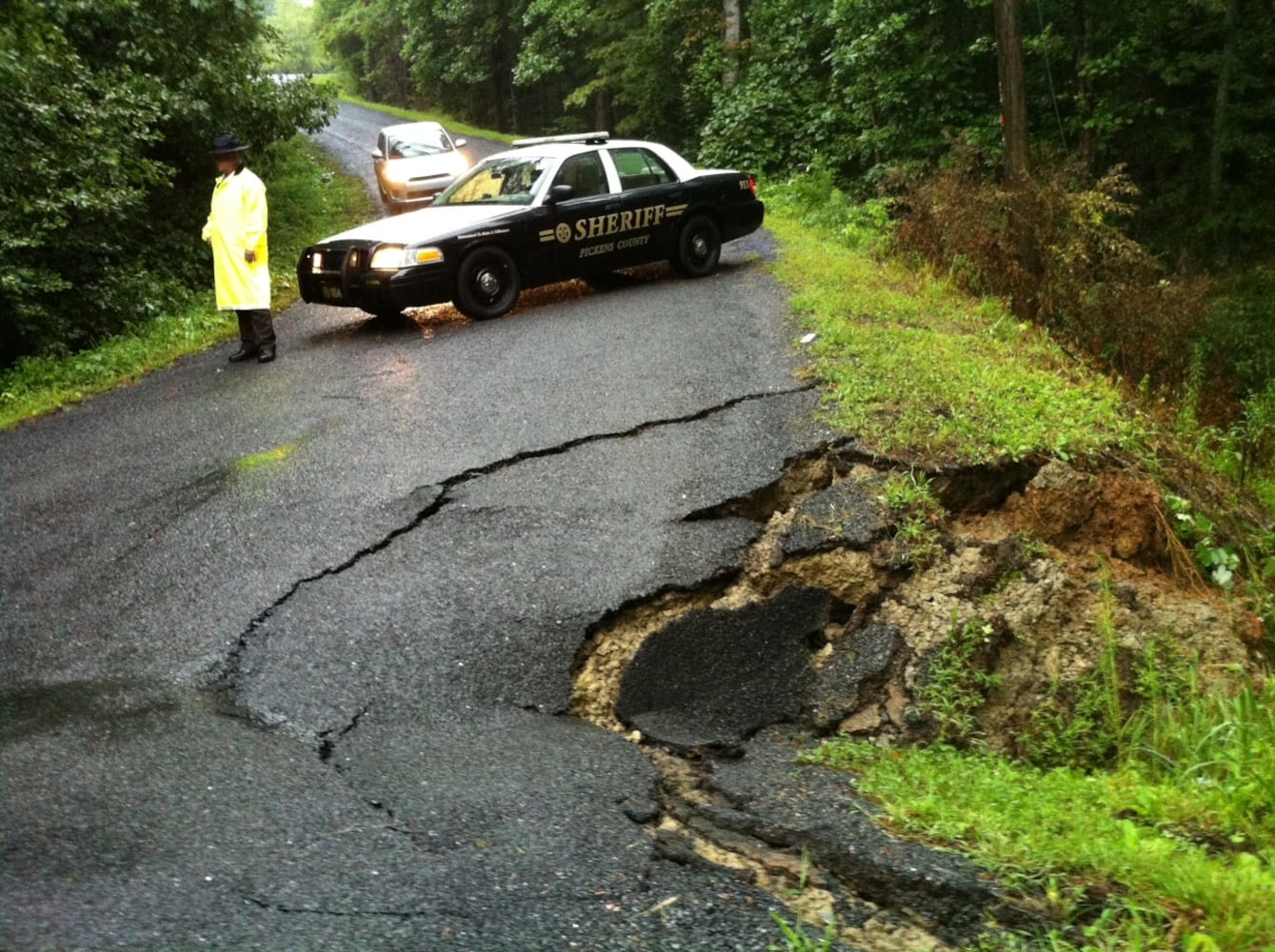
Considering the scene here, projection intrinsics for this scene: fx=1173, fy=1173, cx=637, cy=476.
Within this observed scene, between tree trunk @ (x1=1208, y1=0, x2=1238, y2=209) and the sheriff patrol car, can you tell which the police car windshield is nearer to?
the sheriff patrol car

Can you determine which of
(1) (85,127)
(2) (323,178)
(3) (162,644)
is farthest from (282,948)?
(2) (323,178)

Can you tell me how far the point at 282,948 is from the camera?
10.3 feet

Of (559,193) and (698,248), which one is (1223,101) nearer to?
(698,248)

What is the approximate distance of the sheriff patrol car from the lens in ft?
36.1

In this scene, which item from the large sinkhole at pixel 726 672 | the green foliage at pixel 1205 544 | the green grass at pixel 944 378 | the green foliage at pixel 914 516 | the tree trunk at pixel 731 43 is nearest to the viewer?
the large sinkhole at pixel 726 672

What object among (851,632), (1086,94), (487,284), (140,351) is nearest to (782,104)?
(1086,94)

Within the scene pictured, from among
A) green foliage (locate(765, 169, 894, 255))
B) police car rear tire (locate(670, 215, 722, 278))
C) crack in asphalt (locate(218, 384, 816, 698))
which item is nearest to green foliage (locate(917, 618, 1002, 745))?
crack in asphalt (locate(218, 384, 816, 698))

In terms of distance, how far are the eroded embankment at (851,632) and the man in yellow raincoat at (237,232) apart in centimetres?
559

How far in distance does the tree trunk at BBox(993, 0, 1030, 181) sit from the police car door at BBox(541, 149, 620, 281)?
6.26 m

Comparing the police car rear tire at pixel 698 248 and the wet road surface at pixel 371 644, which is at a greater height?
the police car rear tire at pixel 698 248

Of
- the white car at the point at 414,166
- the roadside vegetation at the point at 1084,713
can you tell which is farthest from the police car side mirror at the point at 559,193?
the white car at the point at 414,166

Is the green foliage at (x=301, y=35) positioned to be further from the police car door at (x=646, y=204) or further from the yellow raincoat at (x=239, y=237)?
the yellow raincoat at (x=239, y=237)

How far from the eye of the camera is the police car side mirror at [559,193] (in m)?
11.6

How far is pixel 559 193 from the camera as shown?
1162 cm
